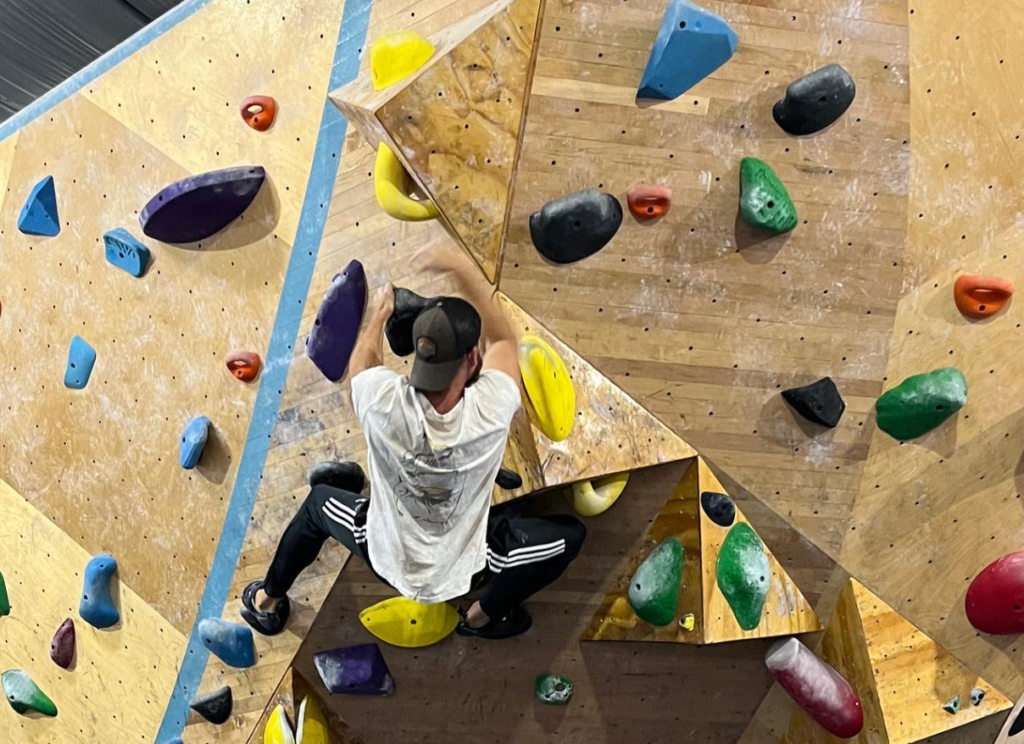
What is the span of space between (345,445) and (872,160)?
60.7 inches

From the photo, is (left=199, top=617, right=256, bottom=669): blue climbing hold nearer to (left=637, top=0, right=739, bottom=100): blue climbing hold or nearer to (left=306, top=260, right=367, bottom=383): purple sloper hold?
(left=306, top=260, right=367, bottom=383): purple sloper hold

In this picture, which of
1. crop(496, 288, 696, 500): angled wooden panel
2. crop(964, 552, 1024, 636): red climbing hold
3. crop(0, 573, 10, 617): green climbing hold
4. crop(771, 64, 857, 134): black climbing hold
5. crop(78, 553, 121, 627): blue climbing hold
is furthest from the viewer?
crop(0, 573, 10, 617): green climbing hold

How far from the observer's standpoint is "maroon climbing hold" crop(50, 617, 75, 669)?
3.02 m

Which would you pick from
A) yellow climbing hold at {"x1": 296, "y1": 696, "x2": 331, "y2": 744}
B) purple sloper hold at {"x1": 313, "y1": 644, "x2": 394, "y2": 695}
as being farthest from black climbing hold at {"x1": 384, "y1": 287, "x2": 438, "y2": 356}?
yellow climbing hold at {"x1": 296, "y1": 696, "x2": 331, "y2": 744}

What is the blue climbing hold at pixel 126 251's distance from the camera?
2.66 m

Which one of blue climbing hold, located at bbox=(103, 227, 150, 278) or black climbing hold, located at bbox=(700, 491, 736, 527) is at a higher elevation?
blue climbing hold, located at bbox=(103, 227, 150, 278)

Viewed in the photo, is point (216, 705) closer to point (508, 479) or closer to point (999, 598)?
point (508, 479)

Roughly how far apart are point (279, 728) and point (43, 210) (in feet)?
5.67

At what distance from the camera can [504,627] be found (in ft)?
8.54

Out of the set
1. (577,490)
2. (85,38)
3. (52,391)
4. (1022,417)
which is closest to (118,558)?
(52,391)

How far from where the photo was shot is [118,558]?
9.43 feet

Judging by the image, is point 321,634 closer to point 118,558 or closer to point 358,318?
point 118,558

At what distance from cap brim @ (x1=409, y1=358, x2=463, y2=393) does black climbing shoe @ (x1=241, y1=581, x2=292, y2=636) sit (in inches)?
42.8

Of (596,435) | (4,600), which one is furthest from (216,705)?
(596,435)
